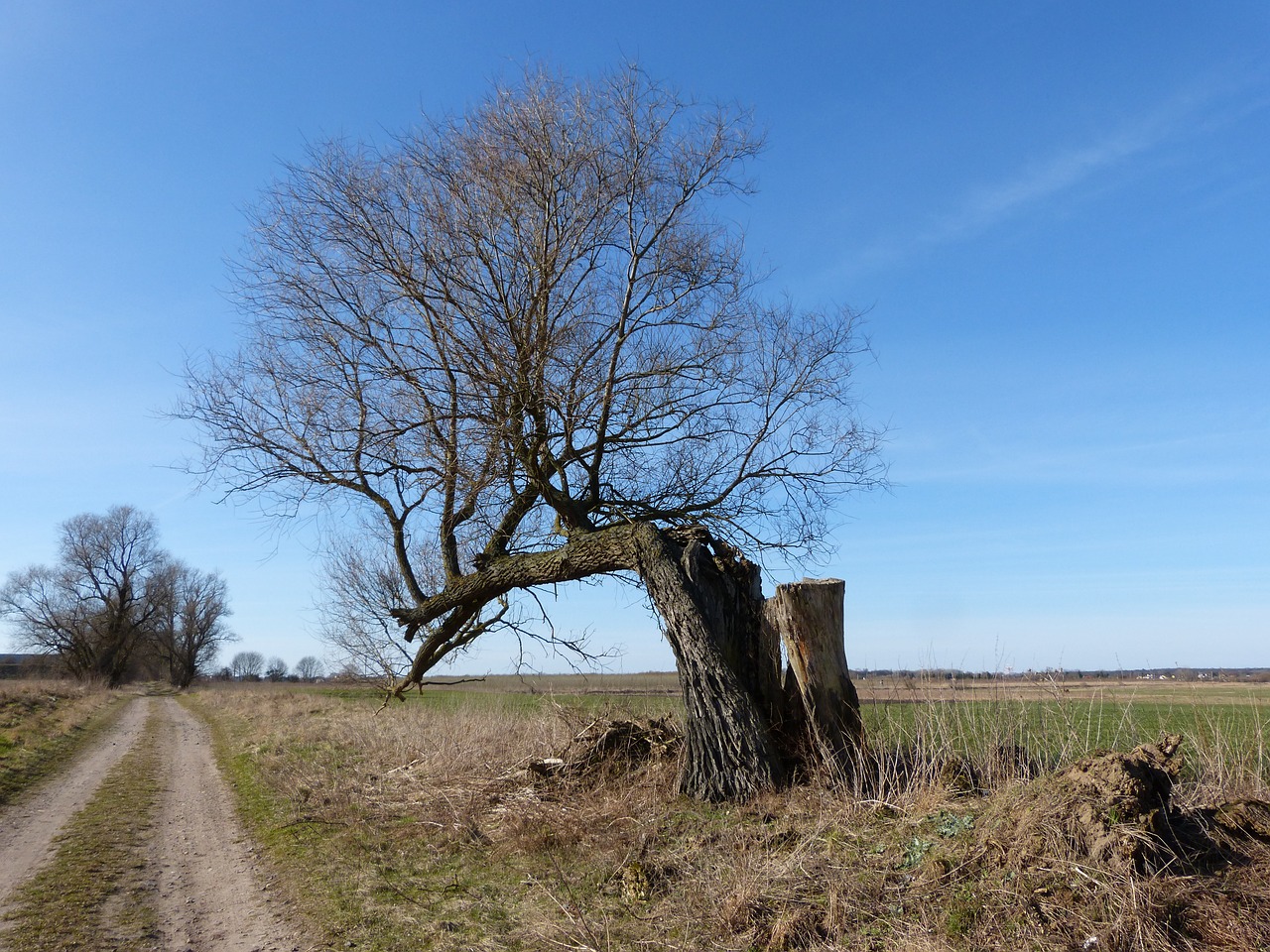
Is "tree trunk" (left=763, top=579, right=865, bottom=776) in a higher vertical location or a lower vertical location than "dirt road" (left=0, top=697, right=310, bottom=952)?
higher

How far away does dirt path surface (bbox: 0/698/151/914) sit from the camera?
7531 mm

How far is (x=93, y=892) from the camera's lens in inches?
262

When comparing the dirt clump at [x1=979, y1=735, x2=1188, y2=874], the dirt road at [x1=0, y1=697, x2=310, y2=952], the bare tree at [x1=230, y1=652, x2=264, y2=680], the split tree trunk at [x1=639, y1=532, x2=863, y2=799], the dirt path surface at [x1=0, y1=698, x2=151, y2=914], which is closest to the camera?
the dirt clump at [x1=979, y1=735, x2=1188, y2=874]

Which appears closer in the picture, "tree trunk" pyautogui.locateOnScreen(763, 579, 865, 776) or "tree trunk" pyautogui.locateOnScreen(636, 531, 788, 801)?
"tree trunk" pyautogui.locateOnScreen(636, 531, 788, 801)

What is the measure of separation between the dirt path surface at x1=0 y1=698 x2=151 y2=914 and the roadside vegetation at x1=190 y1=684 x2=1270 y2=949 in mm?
2039

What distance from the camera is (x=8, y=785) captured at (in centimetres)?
1222

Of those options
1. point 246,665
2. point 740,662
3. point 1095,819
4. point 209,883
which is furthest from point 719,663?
point 246,665

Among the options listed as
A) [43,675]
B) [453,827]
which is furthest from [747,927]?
[43,675]

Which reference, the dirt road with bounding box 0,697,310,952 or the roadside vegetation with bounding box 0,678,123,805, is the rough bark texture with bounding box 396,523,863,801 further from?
the roadside vegetation with bounding box 0,678,123,805

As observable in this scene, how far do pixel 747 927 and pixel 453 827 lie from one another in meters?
3.99

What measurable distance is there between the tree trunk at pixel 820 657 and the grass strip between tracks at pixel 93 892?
564 centimetres

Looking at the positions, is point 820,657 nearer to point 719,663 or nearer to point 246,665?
point 719,663

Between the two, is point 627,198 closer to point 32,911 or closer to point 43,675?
point 32,911

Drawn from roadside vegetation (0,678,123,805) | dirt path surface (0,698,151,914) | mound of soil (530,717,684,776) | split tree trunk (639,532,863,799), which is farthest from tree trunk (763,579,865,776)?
roadside vegetation (0,678,123,805)
